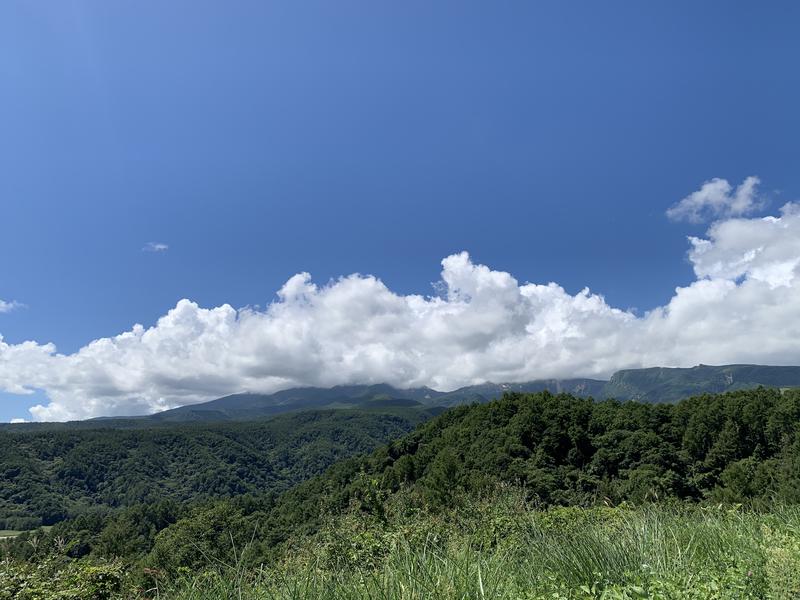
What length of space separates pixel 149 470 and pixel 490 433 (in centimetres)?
18345

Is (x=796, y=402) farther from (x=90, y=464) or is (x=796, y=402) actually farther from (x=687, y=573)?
(x=90, y=464)

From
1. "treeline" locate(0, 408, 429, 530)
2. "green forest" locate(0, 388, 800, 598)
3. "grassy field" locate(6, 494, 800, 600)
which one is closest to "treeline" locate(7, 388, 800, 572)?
"green forest" locate(0, 388, 800, 598)

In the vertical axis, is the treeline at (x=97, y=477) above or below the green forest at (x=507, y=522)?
below

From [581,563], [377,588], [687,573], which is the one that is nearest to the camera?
[377,588]

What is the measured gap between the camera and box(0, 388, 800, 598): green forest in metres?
3.08

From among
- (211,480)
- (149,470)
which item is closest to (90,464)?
(149,470)

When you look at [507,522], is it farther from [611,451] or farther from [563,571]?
[611,451]

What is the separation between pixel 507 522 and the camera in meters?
6.33

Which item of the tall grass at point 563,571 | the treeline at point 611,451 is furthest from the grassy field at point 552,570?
the treeline at point 611,451

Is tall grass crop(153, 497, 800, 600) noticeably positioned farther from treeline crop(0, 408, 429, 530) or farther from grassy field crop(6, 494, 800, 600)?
treeline crop(0, 408, 429, 530)

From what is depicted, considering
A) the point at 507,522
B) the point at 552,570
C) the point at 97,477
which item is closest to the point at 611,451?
the point at 507,522

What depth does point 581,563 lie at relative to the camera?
140 inches

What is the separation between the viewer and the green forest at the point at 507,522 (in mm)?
3080

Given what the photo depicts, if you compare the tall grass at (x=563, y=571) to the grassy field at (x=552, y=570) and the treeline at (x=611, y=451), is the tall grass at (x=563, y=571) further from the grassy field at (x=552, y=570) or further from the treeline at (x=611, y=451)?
the treeline at (x=611, y=451)
